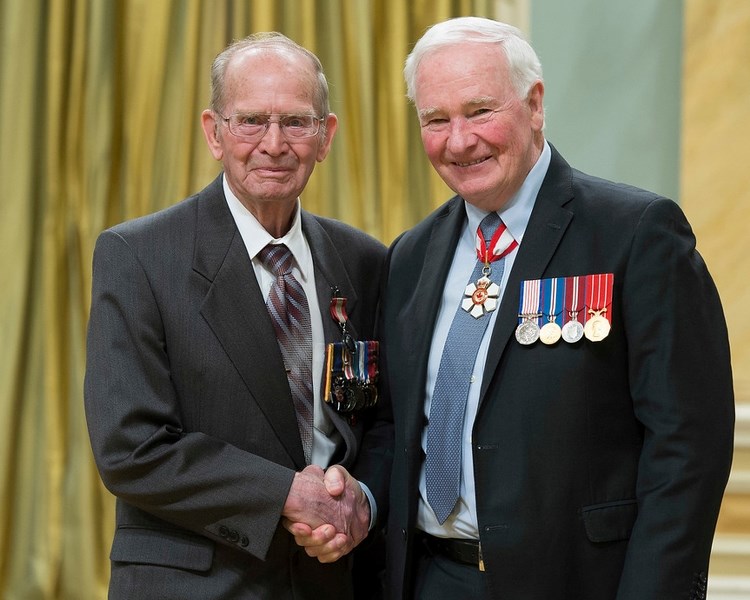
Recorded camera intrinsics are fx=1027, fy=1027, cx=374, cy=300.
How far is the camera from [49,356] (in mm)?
3818

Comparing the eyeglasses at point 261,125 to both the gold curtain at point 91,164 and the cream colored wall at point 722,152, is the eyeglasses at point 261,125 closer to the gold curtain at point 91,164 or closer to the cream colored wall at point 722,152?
the gold curtain at point 91,164

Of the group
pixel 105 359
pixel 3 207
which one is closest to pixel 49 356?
pixel 3 207

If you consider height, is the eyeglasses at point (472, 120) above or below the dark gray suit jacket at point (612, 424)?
above

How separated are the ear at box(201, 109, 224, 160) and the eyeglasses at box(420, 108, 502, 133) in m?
0.50

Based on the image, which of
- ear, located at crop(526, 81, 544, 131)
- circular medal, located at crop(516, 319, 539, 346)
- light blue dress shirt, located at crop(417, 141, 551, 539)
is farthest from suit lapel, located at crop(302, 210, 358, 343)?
ear, located at crop(526, 81, 544, 131)

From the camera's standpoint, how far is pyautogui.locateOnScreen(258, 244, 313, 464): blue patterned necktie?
2.32 metres

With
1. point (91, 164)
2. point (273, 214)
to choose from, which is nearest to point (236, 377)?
point (273, 214)

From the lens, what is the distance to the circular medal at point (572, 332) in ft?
6.72

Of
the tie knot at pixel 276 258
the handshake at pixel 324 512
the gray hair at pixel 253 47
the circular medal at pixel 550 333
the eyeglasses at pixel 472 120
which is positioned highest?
the gray hair at pixel 253 47

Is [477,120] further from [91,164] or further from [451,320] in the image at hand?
[91,164]

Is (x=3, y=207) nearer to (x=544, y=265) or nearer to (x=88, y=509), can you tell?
(x=88, y=509)

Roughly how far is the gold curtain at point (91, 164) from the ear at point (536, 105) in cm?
159

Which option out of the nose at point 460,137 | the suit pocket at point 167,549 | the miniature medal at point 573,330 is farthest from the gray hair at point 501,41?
the suit pocket at point 167,549

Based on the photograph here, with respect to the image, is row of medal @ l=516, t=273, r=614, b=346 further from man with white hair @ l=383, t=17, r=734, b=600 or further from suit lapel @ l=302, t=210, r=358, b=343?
suit lapel @ l=302, t=210, r=358, b=343
